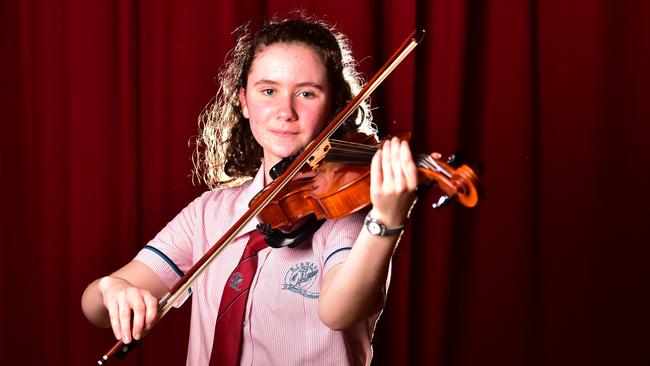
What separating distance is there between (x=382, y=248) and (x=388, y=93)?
37.0 inches

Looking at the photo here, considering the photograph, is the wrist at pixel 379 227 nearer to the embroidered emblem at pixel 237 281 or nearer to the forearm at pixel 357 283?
the forearm at pixel 357 283

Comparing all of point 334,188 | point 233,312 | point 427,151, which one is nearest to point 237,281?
point 233,312

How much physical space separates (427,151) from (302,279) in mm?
724

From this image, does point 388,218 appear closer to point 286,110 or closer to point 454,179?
point 454,179

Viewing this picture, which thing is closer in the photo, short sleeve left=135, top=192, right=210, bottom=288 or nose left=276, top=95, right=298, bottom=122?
nose left=276, top=95, right=298, bottom=122

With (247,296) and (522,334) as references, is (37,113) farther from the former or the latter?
(522,334)

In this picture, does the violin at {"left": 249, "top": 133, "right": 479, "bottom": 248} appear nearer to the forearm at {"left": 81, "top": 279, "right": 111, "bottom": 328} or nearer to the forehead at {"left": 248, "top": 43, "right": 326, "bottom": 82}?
the forehead at {"left": 248, "top": 43, "right": 326, "bottom": 82}

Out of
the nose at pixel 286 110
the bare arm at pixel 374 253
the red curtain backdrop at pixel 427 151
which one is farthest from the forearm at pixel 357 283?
the red curtain backdrop at pixel 427 151

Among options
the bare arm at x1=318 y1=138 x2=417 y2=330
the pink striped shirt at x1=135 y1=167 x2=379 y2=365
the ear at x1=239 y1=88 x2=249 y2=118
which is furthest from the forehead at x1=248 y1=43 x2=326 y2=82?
the bare arm at x1=318 y1=138 x2=417 y2=330

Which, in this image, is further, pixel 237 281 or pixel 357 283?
pixel 237 281

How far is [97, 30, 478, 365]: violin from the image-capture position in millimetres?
945

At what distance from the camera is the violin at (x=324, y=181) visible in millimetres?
945

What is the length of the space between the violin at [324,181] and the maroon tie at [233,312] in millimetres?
99

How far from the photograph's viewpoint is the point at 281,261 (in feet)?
4.24
